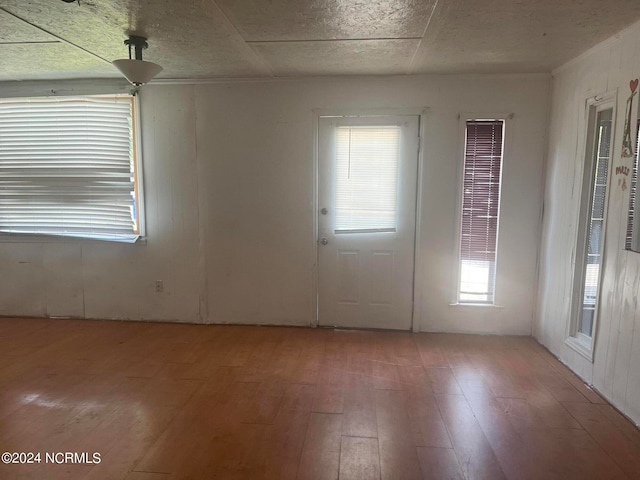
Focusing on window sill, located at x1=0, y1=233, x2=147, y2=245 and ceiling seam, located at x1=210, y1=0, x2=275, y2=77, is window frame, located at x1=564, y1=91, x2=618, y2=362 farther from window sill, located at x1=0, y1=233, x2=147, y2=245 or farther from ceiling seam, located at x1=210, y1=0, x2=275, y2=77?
window sill, located at x1=0, y1=233, x2=147, y2=245

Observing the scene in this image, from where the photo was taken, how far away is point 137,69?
2.75m

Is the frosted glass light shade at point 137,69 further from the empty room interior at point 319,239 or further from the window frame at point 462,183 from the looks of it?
the window frame at point 462,183

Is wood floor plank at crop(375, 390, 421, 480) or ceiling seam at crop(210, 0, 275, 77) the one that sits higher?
ceiling seam at crop(210, 0, 275, 77)

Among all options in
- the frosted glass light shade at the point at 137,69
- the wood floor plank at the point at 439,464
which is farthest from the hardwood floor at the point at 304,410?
the frosted glass light shade at the point at 137,69

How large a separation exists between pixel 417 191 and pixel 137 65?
8.34ft

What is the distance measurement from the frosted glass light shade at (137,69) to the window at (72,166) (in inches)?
50.1

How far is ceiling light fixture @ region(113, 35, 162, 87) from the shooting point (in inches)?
107

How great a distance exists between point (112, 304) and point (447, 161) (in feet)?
12.2

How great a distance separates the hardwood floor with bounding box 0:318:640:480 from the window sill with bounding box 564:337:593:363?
20 centimetres

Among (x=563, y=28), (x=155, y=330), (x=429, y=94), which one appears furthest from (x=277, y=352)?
(x=563, y=28)

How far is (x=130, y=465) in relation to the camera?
1.99 m

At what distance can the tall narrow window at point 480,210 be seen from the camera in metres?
3.68

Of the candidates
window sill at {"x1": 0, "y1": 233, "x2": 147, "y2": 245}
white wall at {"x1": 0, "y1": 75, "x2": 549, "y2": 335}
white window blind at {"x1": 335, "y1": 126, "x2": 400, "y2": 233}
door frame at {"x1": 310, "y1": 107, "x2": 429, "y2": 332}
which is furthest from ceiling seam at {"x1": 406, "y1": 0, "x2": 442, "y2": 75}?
window sill at {"x1": 0, "y1": 233, "x2": 147, "y2": 245}

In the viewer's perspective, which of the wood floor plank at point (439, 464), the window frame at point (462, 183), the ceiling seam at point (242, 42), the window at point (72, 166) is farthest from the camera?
the window at point (72, 166)
